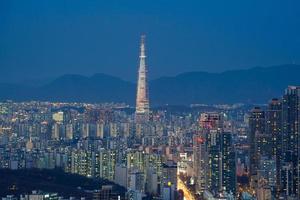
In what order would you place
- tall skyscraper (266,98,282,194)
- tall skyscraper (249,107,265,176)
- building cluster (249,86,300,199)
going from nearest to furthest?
1. building cluster (249,86,300,199)
2. tall skyscraper (266,98,282,194)
3. tall skyscraper (249,107,265,176)

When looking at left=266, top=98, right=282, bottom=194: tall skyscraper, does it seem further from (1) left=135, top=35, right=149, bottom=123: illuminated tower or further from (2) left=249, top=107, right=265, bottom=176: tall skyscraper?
(1) left=135, top=35, right=149, bottom=123: illuminated tower

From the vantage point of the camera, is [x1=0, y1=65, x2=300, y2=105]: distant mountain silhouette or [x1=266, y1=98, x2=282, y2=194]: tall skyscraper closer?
[x1=266, y1=98, x2=282, y2=194]: tall skyscraper

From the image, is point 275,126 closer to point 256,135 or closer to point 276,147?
point 256,135

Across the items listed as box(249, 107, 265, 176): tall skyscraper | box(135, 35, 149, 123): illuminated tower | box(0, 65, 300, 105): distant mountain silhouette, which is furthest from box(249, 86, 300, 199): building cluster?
box(135, 35, 149, 123): illuminated tower

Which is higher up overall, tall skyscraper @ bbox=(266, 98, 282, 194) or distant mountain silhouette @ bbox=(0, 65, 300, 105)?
distant mountain silhouette @ bbox=(0, 65, 300, 105)

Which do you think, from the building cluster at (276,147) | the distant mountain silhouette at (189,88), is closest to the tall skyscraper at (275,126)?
the building cluster at (276,147)

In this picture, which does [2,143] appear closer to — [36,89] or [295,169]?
[36,89]
